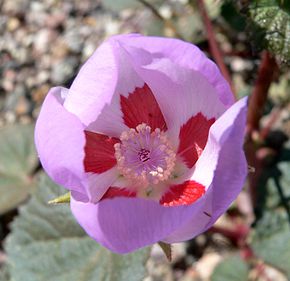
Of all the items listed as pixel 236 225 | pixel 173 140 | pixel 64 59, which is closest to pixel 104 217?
pixel 173 140

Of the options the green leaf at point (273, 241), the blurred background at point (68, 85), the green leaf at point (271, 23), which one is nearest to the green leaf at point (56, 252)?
the blurred background at point (68, 85)

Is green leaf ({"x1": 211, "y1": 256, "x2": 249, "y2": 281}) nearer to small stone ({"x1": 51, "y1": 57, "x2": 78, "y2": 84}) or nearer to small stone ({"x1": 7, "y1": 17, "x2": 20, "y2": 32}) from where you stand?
small stone ({"x1": 51, "y1": 57, "x2": 78, "y2": 84})

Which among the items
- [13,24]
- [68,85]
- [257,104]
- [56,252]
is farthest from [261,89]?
[13,24]

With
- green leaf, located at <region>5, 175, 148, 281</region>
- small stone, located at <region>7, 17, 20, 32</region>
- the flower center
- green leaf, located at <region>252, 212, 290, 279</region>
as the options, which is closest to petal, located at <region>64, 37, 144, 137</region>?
the flower center

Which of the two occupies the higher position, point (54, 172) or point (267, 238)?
point (54, 172)

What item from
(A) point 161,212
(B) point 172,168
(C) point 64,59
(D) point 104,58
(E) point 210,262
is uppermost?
(D) point 104,58

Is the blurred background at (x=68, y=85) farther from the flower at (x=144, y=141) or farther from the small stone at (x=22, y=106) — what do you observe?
the flower at (x=144, y=141)

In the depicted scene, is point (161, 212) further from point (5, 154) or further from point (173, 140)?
point (5, 154)
